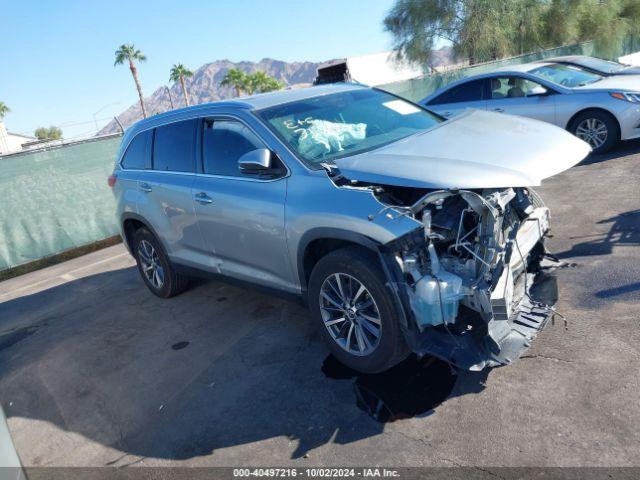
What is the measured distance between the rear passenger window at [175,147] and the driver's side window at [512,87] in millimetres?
6096

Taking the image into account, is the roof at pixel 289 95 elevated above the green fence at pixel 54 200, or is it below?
above

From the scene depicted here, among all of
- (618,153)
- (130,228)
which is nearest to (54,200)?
(130,228)

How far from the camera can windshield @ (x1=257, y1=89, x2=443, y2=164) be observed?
4.12 m

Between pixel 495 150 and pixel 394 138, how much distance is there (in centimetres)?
95

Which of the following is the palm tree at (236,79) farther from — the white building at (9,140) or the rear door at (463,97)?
the rear door at (463,97)

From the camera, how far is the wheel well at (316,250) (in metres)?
3.80

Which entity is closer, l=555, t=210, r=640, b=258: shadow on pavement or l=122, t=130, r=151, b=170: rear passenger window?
l=555, t=210, r=640, b=258: shadow on pavement

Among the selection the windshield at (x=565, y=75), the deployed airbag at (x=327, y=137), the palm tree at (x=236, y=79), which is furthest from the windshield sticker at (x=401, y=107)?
the palm tree at (x=236, y=79)

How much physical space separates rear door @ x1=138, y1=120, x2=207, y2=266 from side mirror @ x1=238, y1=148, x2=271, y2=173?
1.10 m

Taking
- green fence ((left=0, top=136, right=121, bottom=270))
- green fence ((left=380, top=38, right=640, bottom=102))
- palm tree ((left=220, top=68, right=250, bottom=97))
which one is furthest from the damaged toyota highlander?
palm tree ((left=220, top=68, right=250, bottom=97))

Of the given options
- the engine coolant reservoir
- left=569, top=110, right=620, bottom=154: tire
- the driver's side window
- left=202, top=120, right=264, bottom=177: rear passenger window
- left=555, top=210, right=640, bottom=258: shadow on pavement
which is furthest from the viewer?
the driver's side window

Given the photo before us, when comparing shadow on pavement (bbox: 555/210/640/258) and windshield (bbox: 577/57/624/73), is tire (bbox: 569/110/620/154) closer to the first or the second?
windshield (bbox: 577/57/624/73)

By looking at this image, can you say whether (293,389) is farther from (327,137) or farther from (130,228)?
(130,228)

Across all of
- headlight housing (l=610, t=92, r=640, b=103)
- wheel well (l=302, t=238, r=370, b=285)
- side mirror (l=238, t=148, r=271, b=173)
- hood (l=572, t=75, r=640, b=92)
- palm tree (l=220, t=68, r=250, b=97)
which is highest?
palm tree (l=220, t=68, r=250, b=97)
